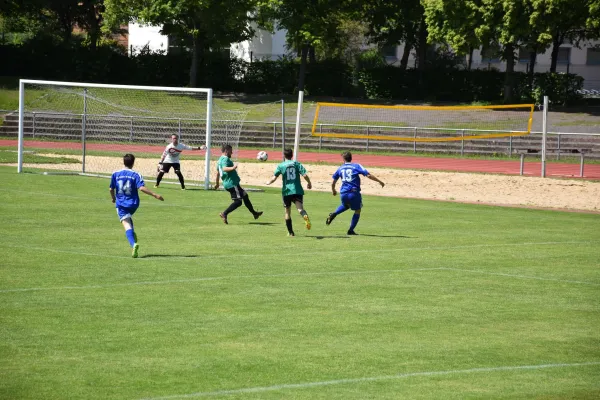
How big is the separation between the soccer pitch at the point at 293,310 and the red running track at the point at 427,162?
15789 millimetres

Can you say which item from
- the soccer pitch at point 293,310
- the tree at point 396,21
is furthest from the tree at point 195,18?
the soccer pitch at point 293,310

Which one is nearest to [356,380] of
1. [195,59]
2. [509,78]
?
[509,78]

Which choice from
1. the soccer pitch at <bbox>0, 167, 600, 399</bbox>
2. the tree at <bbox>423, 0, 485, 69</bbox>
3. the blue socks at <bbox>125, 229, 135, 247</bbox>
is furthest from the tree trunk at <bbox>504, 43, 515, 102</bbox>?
the blue socks at <bbox>125, 229, 135, 247</bbox>

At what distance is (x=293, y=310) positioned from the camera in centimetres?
1277

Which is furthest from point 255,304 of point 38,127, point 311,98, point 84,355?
point 311,98

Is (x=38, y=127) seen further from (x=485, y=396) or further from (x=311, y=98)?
(x=485, y=396)

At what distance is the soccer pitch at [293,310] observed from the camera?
9594 millimetres

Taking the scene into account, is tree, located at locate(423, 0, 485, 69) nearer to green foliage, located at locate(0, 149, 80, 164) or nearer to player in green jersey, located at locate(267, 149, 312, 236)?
green foliage, located at locate(0, 149, 80, 164)

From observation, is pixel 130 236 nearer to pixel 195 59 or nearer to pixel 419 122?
pixel 419 122

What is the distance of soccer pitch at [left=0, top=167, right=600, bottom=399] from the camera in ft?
31.5

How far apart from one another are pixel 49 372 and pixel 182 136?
32198mm

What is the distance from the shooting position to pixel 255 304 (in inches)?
514

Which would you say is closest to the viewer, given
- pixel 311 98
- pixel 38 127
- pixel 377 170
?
pixel 377 170

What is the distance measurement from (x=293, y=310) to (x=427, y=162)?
101 ft
